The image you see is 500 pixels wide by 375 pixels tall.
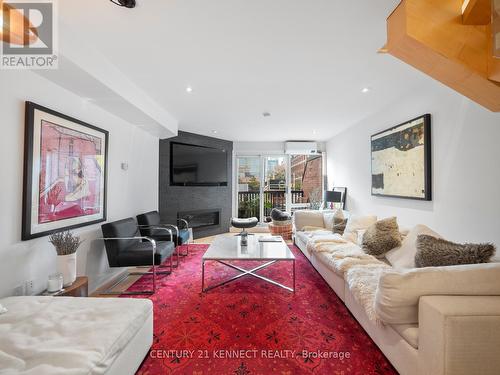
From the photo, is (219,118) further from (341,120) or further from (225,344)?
Answer: (225,344)

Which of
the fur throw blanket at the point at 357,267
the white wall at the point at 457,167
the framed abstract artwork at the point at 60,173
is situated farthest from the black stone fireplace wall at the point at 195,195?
the white wall at the point at 457,167

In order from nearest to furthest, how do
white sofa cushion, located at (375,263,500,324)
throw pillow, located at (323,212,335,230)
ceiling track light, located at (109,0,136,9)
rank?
1. white sofa cushion, located at (375,263,500,324)
2. ceiling track light, located at (109,0,136,9)
3. throw pillow, located at (323,212,335,230)

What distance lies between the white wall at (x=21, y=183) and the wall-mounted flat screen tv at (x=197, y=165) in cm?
155

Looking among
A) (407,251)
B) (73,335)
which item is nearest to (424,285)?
(407,251)

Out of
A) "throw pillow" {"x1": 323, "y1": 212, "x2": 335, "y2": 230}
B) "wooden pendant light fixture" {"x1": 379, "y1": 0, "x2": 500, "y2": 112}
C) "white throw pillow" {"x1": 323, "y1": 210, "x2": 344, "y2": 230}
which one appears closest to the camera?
"wooden pendant light fixture" {"x1": 379, "y1": 0, "x2": 500, "y2": 112}

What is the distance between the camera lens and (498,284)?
1.23 m

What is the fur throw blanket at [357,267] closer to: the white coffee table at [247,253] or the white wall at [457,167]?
the white coffee table at [247,253]

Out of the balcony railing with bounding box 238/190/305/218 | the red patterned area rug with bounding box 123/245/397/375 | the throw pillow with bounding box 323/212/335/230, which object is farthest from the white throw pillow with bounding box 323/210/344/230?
the balcony railing with bounding box 238/190/305/218

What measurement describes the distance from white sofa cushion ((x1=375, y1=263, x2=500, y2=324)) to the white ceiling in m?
1.79

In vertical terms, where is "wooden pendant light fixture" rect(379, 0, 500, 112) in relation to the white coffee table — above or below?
above

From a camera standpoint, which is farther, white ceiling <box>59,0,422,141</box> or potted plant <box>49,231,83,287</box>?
potted plant <box>49,231,83,287</box>

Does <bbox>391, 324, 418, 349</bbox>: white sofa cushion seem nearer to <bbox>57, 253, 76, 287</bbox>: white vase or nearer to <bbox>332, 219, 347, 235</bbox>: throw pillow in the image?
<bbox>332, 219, 347, 235</bbox>: throw pillow

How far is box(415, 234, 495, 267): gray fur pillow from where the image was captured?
1.54 metres

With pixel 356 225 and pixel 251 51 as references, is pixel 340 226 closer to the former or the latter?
pixel 356 225
